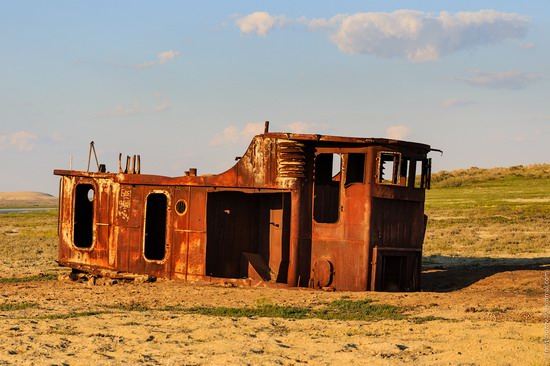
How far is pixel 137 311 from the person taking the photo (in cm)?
1529

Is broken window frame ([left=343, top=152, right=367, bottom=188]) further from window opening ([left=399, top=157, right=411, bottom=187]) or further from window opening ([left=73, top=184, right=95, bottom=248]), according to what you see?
window opening ([left=73, top=184, right=95, bottom=248])

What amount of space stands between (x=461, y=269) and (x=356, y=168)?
4.98m

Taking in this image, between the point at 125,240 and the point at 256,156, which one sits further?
the point at 125,240

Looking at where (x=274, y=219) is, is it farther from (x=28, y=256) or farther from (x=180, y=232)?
(x=28, y=256)

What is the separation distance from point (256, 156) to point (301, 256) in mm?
2364

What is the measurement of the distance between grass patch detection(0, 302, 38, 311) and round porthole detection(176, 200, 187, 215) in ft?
14.2

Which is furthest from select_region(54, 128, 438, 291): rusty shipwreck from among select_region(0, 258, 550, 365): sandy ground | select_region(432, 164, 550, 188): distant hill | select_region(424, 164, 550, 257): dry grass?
select_region(432, 164, 550, 188): distant hill

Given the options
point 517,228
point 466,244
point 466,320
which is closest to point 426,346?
point 466,320

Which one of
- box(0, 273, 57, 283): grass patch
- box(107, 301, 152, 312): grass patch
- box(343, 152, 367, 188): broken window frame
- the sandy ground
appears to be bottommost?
box(0, 273, 57, 283): grass patch

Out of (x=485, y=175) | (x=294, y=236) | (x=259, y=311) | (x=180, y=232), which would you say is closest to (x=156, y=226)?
(x=180, y=232)

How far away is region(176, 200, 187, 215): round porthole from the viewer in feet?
63.7

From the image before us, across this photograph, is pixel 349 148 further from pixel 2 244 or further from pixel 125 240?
pixel 2 244

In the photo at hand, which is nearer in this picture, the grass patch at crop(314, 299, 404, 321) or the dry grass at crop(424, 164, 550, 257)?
the grass patch at crop(314, 299, 404, 321)

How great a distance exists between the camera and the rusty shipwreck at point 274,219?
1772 cm
